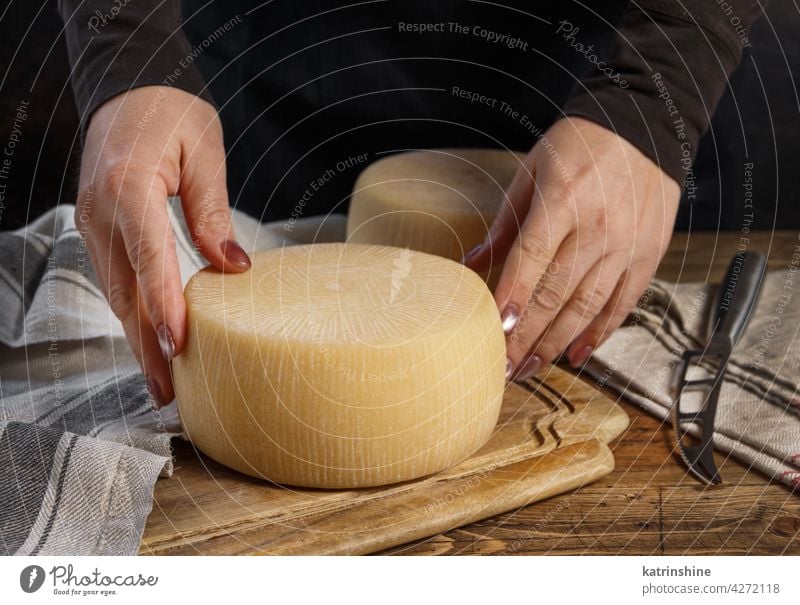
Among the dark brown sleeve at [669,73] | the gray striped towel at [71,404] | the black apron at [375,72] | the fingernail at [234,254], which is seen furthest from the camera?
the black apron at [375,72]

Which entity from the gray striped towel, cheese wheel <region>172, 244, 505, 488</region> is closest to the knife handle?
cheese wheel <region>172, 244, 505, 488</region>

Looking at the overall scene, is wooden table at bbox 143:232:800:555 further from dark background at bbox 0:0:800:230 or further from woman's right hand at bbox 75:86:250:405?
dark background at bbox 0:0:800:230

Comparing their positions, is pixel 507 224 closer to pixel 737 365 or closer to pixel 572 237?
pixel 572 237

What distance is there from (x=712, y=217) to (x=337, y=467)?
0.79m

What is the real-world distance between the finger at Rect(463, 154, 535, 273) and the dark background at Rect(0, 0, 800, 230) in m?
0.45

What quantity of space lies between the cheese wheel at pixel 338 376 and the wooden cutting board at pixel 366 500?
0.01m

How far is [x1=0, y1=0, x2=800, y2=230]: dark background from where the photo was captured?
1170mm

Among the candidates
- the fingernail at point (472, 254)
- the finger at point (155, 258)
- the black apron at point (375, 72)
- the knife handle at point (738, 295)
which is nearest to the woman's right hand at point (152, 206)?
the finger at point (155, 258)

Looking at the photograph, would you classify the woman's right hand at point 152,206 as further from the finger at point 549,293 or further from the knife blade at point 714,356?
the knife blade at point 714,356

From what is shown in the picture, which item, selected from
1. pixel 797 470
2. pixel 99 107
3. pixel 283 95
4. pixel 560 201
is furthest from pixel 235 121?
pixel 797 470

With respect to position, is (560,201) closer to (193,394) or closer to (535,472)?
(535,472)

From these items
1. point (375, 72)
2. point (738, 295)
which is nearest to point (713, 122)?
point (738, 295)

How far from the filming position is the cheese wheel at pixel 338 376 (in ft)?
2.16

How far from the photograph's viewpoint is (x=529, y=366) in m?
0.86
